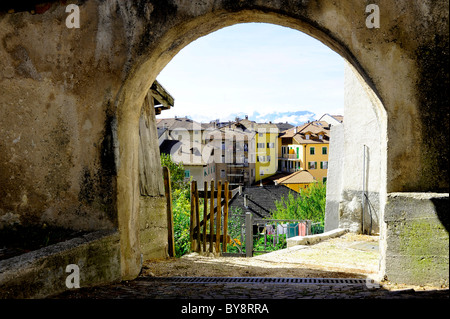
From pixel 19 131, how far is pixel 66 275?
1826 millimetres

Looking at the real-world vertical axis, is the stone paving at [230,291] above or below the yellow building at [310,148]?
below

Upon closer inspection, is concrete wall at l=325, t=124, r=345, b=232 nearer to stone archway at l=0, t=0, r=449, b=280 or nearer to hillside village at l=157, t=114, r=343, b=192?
stone archway at l=0, t=0, r=449, b=280

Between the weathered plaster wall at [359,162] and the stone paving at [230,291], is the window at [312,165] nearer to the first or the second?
the weathered plaster wall at [359,162]

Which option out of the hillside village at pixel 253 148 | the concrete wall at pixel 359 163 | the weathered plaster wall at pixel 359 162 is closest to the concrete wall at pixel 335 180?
the concrete wall at pixel 359 163

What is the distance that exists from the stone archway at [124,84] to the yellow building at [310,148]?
167 feet

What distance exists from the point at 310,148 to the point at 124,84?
2057 inches

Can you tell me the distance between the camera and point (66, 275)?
4.09 m

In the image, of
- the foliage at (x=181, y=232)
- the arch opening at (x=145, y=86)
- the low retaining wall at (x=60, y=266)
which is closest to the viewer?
the low retaining wall at (x=60, y=266)

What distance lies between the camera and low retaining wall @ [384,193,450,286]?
3.90 metres

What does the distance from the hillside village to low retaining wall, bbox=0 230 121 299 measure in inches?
1637

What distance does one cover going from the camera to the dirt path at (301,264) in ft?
18.9

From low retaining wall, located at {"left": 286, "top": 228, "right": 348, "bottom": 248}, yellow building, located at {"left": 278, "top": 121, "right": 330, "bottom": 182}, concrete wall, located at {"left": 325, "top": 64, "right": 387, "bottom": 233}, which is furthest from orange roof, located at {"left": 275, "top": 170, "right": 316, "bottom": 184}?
low retaining wall, located at {"left": 286, "top": 228, "right": 348, "bottom": 248}
